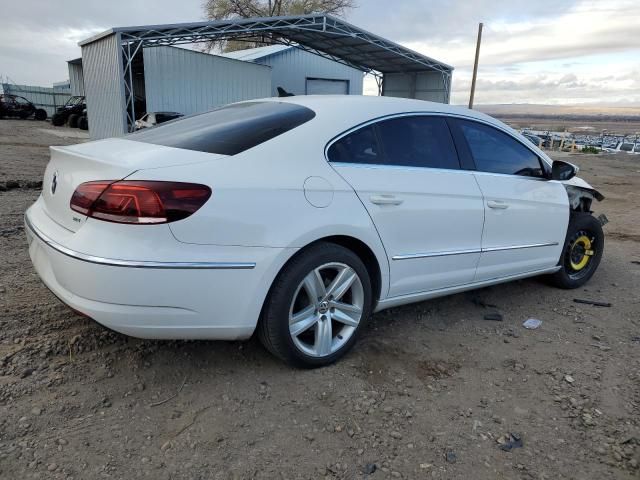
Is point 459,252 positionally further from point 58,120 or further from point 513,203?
point 58,120

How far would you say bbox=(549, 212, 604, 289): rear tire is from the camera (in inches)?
A: 178

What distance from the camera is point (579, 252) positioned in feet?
15.6

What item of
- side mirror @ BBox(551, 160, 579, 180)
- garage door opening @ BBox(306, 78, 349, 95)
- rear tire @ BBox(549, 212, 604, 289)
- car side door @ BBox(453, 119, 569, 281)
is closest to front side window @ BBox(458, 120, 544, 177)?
car side door @ BBox(453, 119, 569, 281)

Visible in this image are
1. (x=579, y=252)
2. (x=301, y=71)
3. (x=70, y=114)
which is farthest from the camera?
Answer: (x=70, y=114)

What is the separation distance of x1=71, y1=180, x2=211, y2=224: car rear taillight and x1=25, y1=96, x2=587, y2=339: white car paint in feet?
0.11

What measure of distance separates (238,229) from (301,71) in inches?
969

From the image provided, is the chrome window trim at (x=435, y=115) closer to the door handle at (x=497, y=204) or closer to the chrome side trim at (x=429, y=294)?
the door handle at (x=497, y=204)

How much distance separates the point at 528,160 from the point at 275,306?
259 cm

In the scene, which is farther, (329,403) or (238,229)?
(329,403)

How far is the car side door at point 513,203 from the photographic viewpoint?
145 inches

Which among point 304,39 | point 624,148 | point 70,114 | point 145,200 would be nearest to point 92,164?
point 145,200

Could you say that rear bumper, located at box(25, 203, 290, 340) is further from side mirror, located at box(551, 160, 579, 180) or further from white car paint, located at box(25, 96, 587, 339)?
side mirror, located at box(551, 160, 579, 180)

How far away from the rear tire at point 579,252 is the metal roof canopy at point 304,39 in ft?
50.8

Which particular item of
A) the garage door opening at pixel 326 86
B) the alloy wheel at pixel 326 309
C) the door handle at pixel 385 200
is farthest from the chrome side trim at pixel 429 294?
the garage door opening at pixel 326 86
